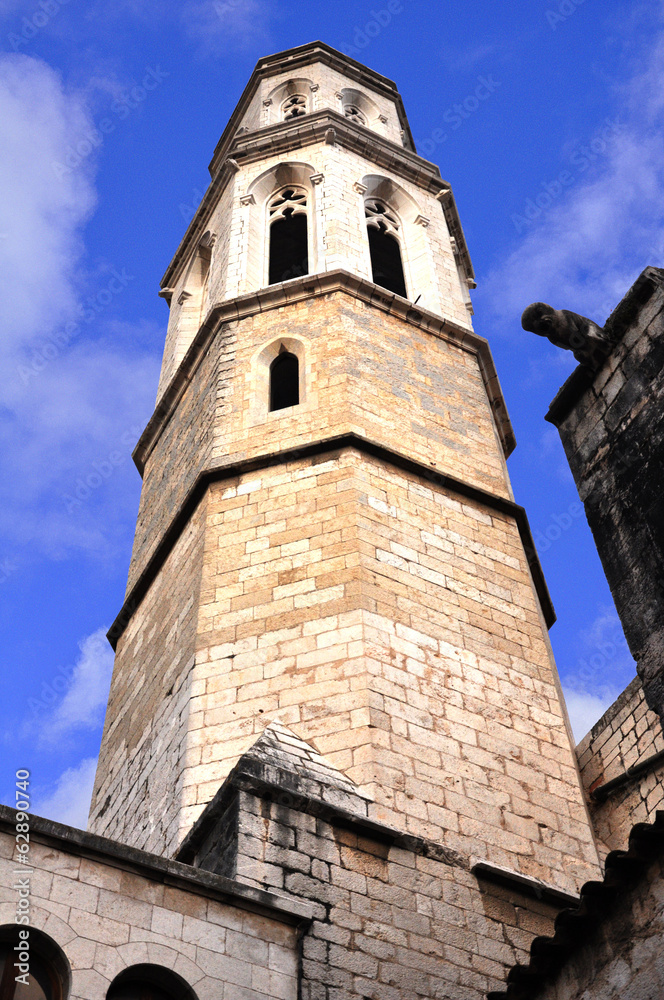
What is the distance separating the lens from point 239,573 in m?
10.3

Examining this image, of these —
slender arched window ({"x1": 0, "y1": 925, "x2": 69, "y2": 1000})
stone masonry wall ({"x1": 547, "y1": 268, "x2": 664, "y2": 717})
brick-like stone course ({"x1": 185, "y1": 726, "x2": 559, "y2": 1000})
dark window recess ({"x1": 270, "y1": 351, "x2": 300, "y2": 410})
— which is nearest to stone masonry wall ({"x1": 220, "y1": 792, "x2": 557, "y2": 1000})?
brick-like stone course ({"x1": 185, "y1": 726, "x2": 559, "y2": 1000})

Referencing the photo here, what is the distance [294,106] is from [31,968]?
56.1ft

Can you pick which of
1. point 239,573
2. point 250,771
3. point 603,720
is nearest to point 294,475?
point 239,573

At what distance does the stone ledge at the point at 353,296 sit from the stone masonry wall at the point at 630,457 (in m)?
7.19

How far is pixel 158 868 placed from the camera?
6500 millimetres

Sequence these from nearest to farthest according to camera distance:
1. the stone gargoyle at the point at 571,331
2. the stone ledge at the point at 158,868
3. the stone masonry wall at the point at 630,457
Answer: the stone masonry wall at the point at 630,457
the stone ledge at the point at 158,868
the stone gargoyle at the point at 571,331

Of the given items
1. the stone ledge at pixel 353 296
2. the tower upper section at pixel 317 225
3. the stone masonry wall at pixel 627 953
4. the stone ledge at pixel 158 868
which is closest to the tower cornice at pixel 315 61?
the tower upper section at pixel 317 225

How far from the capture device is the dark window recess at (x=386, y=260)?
634 inches

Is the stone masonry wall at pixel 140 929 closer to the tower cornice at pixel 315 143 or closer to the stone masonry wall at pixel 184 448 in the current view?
the stone masonry wall at pixel 184 448

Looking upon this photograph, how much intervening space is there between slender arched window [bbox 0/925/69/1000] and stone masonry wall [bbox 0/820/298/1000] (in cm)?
6

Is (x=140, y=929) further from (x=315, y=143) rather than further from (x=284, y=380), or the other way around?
(x=315, y=143)

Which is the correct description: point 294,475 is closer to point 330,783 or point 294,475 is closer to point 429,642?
point 429,642

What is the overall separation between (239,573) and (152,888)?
4.09m

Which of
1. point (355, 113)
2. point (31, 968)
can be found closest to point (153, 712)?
point (31, 968)
